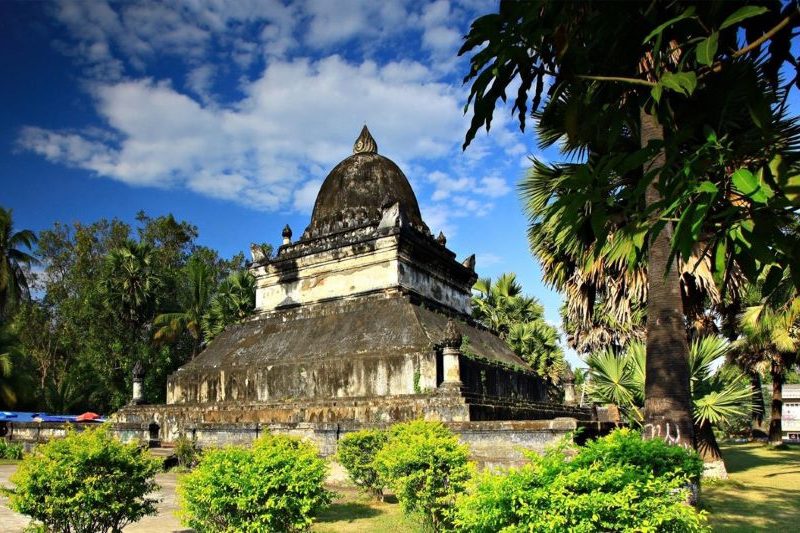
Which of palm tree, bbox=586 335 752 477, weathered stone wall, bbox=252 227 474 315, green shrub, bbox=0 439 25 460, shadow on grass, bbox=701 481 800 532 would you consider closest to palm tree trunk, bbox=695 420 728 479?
palm tree, bbox=586 335 752 477

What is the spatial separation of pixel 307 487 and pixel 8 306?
2750cm

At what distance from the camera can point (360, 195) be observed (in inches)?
763

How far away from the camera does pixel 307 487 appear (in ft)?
19.3

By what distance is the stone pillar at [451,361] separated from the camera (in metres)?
12.1

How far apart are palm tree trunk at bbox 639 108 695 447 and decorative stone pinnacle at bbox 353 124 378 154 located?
15.5m

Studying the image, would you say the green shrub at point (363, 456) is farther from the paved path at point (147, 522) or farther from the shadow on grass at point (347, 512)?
the paved path at point (147, 522)

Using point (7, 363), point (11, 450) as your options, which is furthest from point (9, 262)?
point (11, 450)

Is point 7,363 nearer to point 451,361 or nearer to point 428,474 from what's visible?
point 451,361

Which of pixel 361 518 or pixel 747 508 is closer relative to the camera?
pixel 361 518

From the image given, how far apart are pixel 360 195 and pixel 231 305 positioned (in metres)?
12.5

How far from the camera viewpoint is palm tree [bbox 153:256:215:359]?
99.9 feet

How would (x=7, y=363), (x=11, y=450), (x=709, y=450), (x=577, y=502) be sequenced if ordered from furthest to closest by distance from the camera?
(x=7, y=363), (x=11, y=450), (x=709, y=450), (x=577, y=502)

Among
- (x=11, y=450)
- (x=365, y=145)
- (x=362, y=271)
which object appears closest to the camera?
(x=11, y=450)

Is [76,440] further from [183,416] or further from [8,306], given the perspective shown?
[8,306]
